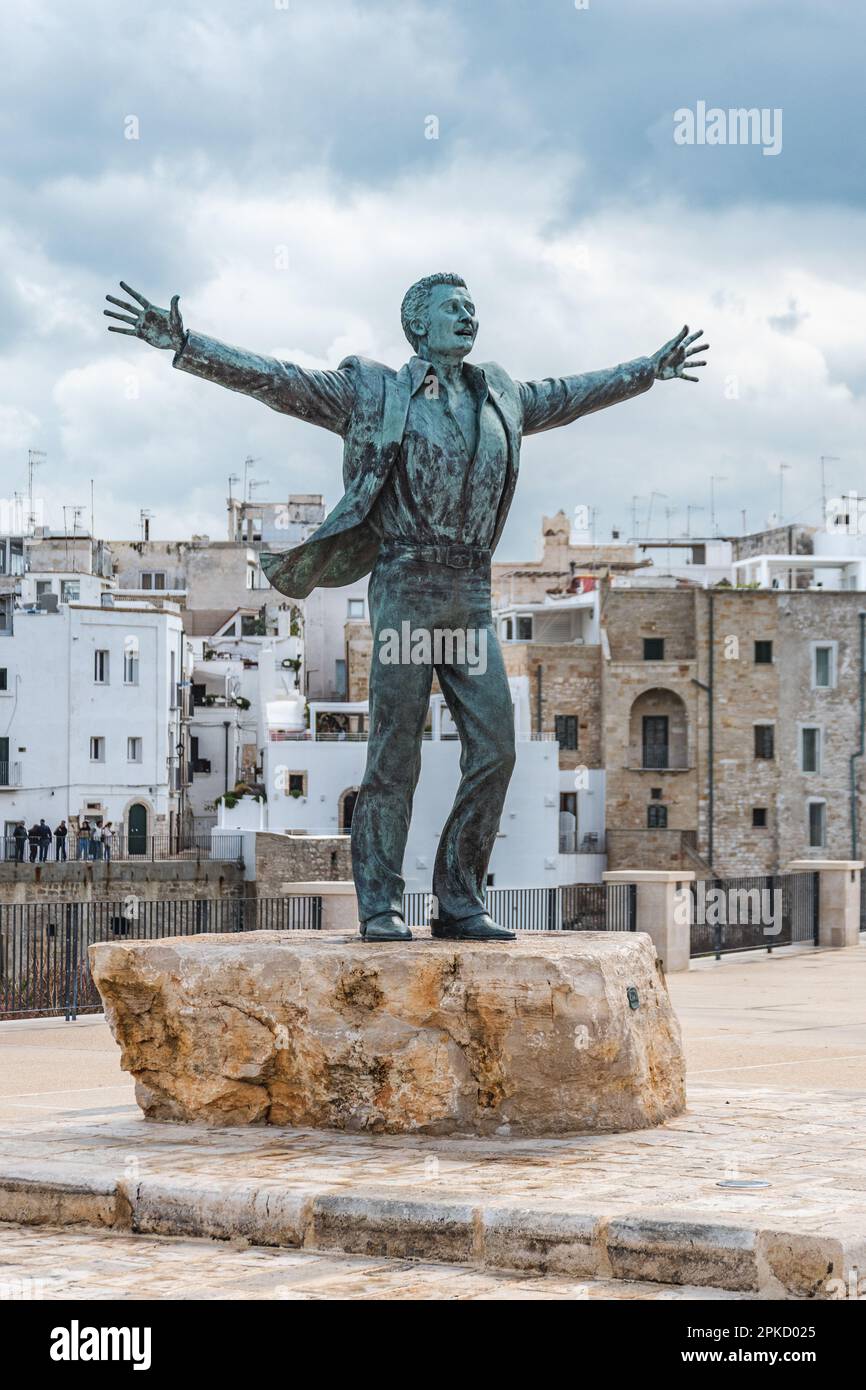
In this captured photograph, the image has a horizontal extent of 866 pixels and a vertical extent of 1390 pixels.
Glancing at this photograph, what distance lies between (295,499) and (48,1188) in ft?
250

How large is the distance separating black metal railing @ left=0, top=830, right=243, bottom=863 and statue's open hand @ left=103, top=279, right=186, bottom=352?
4275 cm

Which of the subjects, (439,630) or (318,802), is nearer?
(439,630)

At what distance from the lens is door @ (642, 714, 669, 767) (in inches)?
2562

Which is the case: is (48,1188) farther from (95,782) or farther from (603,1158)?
(95,782)

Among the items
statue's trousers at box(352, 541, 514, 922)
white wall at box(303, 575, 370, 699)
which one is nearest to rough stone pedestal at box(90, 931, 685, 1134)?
statue's trousers at box(352, 541, 514, 922)

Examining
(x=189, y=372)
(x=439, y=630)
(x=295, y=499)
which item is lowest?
(x=439, y=630)

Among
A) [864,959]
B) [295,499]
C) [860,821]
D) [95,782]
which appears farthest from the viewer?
[295,499]

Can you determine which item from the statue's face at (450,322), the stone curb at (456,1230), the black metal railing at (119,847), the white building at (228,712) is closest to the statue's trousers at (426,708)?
the statue's face at (450,322)

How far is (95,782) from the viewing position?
57.4 metres

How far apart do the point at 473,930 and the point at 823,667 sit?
56.8 metres

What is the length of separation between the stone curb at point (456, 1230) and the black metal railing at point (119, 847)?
4378 cm

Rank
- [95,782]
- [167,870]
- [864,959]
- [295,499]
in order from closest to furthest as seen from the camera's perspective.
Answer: [864,959] → [167,870] → [95,782] → [295,499]

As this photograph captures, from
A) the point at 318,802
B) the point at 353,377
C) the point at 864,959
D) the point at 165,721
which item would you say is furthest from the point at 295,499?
the point at 353,377

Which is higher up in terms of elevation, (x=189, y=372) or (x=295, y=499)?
(x=295, y=499)
